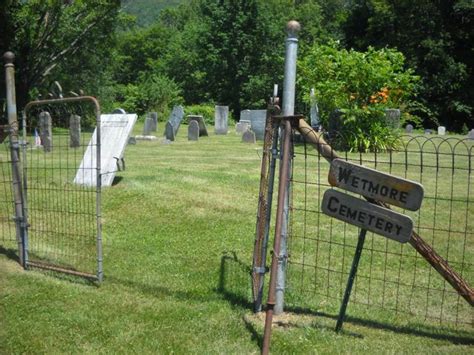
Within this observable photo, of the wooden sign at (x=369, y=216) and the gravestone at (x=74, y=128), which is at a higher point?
the gravestone at (x=74, y=128)

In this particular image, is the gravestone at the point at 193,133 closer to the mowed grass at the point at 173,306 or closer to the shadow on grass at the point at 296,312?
the mowed grass at the point at 173,306

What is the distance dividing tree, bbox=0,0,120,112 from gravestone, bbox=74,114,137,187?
1597 centimetres

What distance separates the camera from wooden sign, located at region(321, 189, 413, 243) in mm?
3887

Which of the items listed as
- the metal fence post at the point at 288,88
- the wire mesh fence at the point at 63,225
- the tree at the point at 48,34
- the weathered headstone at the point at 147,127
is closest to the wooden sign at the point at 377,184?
the metal fence post at the point at 288,88

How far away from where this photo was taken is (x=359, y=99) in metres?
16.5

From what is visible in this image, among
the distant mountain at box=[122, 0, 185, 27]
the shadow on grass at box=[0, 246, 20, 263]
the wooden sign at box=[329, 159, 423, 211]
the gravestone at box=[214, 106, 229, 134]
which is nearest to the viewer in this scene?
the wooden sign at box=[329, 159, 423, 211]

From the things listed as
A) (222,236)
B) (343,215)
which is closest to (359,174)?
(343,215)

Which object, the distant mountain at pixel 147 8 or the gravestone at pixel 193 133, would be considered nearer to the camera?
the gravestone at pixel 193 133

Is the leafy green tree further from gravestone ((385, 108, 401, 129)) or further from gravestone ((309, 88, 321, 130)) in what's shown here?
gravestone ((385, 108, 401, 129))

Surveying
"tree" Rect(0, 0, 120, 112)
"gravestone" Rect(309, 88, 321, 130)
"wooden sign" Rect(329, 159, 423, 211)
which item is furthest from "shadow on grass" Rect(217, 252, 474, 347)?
"tree" Rect(0, 0, 120, 112)

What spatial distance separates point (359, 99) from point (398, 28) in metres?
27.7

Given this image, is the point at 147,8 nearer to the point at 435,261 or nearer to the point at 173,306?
the point at 173,306

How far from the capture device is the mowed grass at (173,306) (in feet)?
13.8

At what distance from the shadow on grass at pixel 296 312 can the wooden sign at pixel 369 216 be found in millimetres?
1014
